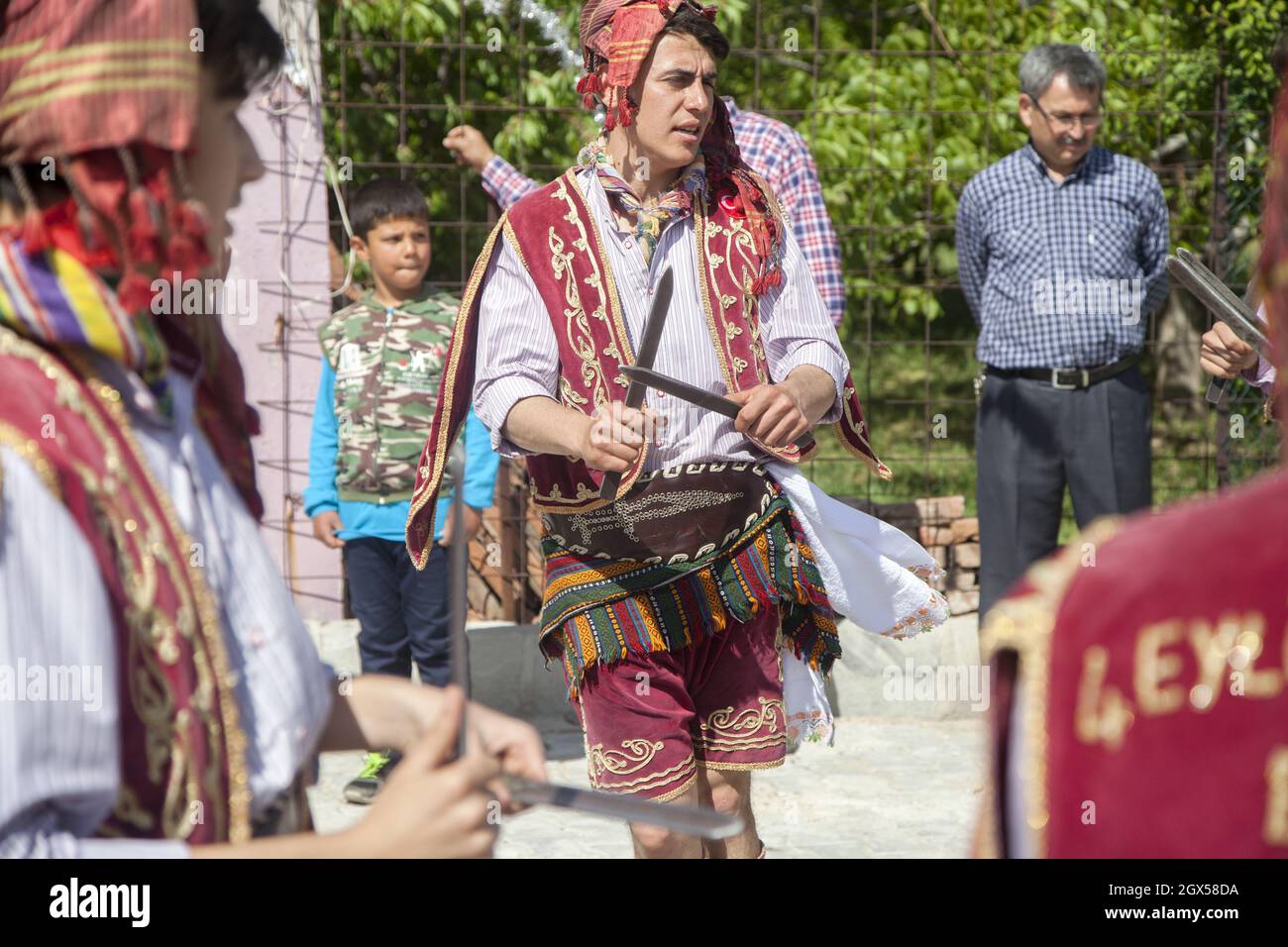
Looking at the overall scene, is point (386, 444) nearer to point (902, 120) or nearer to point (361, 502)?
point (361, 502)

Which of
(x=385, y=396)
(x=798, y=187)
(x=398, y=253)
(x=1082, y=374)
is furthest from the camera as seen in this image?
(x=1082, y=374)

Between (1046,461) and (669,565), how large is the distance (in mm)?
2681

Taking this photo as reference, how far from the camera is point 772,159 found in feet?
17.9

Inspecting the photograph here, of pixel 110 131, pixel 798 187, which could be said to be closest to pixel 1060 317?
pixel 798 187

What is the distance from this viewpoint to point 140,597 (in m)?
1.41

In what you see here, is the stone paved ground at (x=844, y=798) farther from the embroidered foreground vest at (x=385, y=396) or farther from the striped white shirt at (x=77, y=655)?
the striped white shirt at (x=77, y=655)

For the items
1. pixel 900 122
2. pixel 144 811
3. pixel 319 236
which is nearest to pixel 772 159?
pixel 319 236

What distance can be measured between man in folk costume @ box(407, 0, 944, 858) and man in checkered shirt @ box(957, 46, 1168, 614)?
2117mm

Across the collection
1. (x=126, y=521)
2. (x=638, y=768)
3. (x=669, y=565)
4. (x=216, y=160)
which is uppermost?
(x=216, y=160)

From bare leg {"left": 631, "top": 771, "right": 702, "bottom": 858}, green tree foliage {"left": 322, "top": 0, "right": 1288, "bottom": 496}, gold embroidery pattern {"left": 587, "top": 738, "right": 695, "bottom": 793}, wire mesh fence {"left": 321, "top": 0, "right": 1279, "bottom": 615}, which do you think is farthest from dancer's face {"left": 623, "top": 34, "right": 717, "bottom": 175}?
green tree foliage {"left": 322, "top": 0, "right": 1288, "bottom": 496}

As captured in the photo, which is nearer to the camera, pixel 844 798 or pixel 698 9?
pixel 698 9

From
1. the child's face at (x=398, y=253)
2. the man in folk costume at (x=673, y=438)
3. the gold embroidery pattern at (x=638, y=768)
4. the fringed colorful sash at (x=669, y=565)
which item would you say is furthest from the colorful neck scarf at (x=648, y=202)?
the child's face at (x=398, y=253)

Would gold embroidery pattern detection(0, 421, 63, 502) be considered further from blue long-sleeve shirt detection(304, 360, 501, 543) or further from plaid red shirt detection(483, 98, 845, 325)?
plaid red shirt detection(483, 98, 845, 325)

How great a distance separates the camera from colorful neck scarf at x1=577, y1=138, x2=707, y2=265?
3488 mm
